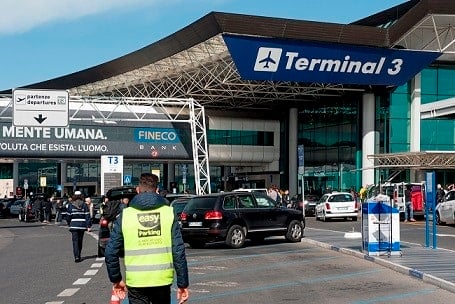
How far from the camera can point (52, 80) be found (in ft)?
204

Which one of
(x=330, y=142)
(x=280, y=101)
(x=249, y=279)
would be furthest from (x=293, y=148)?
(x=249, y=279)

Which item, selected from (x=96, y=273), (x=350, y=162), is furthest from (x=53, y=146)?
(x=96, y=273)

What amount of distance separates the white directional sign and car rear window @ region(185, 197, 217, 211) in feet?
28.1

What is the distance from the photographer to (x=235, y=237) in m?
20.8

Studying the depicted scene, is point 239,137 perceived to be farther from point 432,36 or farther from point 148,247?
point 148,247

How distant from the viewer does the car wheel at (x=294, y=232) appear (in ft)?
73.2

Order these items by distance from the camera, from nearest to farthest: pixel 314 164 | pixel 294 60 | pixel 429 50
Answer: pixel 294 60 < pixel 429 50 < pixel 314 164

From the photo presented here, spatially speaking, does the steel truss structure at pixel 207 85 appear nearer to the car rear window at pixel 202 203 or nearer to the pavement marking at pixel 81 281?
the car rear window at pixel 202 203

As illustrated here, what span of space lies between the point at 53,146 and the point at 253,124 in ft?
71.0

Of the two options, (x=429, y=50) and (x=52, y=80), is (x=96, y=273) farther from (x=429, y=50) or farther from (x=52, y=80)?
(x=52, y=80)

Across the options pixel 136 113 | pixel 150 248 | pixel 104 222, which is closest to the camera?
pixel 150 248

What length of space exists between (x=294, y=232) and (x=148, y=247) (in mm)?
16594

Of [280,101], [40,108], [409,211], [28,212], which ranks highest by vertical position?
[280,101]

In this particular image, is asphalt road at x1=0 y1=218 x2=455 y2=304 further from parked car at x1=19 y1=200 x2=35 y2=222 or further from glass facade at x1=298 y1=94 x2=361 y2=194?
glass facade at x1=298 y1=94 x2=361 y2=194
